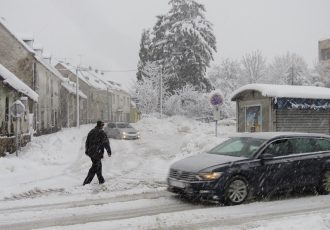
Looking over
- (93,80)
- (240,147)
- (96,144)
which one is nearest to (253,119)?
(96,144)

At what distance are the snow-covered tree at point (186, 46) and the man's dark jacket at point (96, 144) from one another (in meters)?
46.0

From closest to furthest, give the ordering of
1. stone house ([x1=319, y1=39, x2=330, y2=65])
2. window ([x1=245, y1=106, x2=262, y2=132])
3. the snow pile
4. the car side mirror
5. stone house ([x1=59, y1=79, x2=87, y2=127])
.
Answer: the car side mirror
the snow pile
window ([x1=245, y1=106, x2=262, y2=132])
stone house ([x1=59, y1=79, x2=87, y2=127])
stone house ([x1=319, y1=39, x2=330, y2=65])

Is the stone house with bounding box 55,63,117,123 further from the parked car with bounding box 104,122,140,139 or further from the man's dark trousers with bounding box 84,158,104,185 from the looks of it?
the man's dark trousers with bounding box 84,158,104,185

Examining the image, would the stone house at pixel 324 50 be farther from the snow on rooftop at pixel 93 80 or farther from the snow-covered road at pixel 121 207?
the snow-covered road at pixel 121 207

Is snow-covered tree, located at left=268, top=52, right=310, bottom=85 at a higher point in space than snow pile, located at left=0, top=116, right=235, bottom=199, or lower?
higher

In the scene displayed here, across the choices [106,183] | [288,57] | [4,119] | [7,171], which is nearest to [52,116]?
[4,119]

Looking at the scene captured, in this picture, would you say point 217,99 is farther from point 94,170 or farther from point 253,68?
point 253,68

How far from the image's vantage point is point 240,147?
36.8 ft

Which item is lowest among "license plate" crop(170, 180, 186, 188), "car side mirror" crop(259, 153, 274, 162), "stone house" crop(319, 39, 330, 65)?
"license plate" crop(170, 180, 186, 188)

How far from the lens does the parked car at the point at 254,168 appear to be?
10.0 metres

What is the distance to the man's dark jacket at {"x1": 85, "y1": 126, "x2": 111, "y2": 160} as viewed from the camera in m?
13.0

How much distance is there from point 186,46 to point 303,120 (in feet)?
123

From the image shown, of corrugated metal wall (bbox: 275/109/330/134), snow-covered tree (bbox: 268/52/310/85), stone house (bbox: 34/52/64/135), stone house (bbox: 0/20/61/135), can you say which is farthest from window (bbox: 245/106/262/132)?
snow-covered tree (bbox: 268/52/310/85)

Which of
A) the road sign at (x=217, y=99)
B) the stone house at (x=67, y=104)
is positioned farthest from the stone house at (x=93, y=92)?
the road sign at (x=217, y=99)
